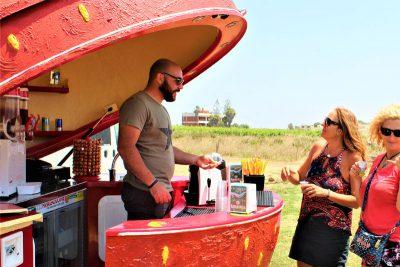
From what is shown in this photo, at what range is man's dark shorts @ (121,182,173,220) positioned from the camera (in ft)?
10.7

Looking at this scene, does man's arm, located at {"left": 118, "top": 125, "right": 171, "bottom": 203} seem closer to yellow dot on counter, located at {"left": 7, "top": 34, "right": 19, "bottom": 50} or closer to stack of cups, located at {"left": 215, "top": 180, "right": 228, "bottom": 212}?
stack of cups, located at {"left": 215, "top": 180, "right": 228, "bottom": 212}

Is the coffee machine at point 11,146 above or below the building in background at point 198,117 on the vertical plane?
below

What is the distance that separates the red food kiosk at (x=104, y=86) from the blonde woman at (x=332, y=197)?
0.27 metres

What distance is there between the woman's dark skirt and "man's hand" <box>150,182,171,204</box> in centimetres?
113

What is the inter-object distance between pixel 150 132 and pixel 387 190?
1.52 metres

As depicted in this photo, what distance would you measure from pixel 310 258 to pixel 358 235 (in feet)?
2.08

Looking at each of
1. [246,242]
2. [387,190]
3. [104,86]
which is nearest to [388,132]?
[387,190]

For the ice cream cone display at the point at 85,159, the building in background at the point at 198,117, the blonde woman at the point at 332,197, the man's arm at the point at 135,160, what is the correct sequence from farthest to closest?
the building in background at the point at 198,117 < the ice cream cone display at the point at 85,159 < the blonde woman at the point at 332,197 < the man's arm at the point at 135,160

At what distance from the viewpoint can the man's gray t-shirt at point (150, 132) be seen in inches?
124

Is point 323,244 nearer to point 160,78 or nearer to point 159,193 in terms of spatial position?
point 159,193

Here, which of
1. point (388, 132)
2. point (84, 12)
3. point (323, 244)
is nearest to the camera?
point (84, 12)

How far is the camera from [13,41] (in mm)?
2146

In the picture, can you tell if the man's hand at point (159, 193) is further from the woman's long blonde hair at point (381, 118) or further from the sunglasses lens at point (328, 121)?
the woman's long blonde hair at point (381, 118)

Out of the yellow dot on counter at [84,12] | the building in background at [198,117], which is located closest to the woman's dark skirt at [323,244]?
the yellow dot on counter at [84,12]
